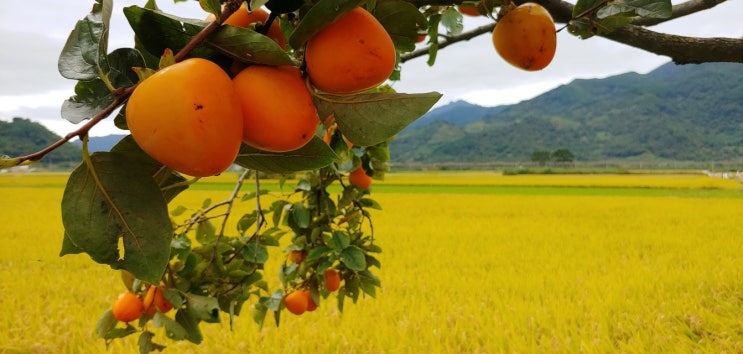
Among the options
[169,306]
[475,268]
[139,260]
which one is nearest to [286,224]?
[169,306]

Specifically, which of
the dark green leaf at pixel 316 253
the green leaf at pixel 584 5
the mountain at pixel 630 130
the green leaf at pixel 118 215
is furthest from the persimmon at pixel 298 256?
the mountain at pixel 630 130

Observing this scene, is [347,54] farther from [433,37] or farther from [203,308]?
[203,308]

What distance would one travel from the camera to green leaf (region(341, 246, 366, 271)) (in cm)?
162

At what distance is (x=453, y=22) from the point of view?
4.19 ft

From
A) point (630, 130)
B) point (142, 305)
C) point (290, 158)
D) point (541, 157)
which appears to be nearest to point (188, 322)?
point (142, 305)

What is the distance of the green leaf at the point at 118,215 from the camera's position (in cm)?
37

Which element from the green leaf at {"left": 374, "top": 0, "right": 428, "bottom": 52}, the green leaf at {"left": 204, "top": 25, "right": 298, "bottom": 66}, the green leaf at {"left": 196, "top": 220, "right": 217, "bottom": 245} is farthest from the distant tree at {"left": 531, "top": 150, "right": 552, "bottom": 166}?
the green leaf at {"left": 204, "top": 25, "right": 298, "bottom": 66}

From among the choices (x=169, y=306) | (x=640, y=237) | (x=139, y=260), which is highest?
(x=139, y=260)

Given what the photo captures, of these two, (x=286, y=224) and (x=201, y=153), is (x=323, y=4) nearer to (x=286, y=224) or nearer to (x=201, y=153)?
(x=201, y=153)

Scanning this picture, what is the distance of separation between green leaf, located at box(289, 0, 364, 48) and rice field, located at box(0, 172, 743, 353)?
3500 mm

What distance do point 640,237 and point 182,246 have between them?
354 inches

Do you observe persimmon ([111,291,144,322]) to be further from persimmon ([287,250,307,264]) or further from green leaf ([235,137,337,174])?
green leaf ([235,137,337,174])

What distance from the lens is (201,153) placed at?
0.34 m

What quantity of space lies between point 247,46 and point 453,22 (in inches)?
40.6
